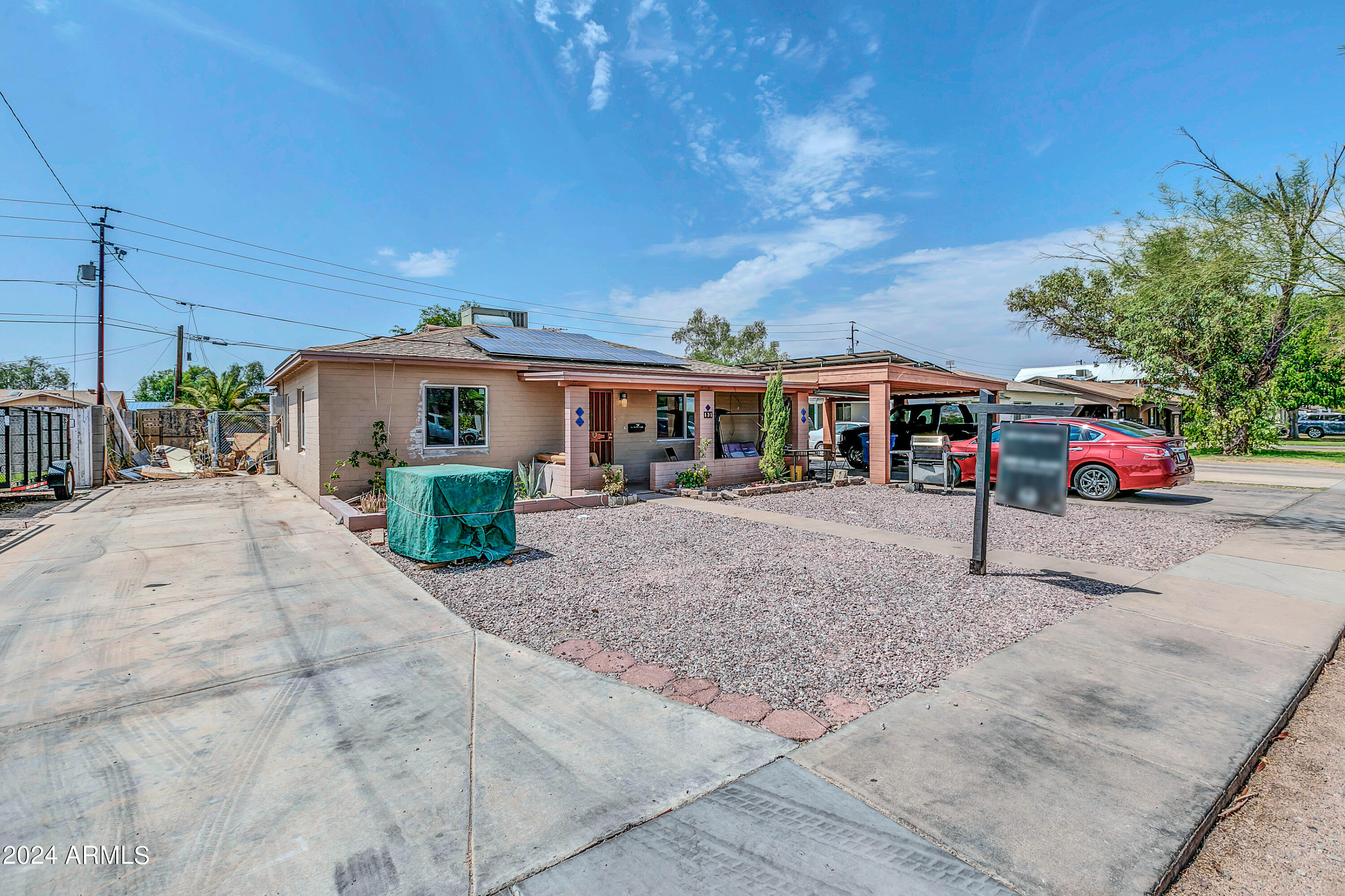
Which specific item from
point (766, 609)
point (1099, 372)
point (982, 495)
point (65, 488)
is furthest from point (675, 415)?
point (1099, 372)

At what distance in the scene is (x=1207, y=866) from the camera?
7.32 feet

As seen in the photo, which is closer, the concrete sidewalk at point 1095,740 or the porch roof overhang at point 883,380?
the concrete sidewalk at point 1095,740

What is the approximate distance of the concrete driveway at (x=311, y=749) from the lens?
224 centimetres

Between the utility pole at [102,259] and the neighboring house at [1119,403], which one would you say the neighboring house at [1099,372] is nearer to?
the neighboring house at [1119,403]

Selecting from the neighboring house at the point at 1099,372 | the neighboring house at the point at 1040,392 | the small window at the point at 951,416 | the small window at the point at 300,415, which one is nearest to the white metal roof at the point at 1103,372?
the neighboring house at the point at 1099,372

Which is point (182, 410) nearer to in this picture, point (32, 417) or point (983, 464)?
point (32, 417)

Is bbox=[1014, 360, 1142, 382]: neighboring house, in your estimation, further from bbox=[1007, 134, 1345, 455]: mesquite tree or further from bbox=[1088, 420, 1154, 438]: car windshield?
bbox=[1088, 420, 1154, 438]: car windshield

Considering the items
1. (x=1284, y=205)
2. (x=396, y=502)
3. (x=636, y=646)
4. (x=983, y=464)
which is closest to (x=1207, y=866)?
(x=636, y=646)

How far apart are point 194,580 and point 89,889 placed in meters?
4.77

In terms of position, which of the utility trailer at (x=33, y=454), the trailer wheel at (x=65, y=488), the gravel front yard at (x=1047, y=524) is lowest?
the gravel front yard at (x=1047, y=524)

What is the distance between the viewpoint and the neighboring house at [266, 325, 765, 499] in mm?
10648

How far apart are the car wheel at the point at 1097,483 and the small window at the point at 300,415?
51.3ft

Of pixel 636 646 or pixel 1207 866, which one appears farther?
pixel 636 646

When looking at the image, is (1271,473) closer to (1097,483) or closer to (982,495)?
(1097,483)
